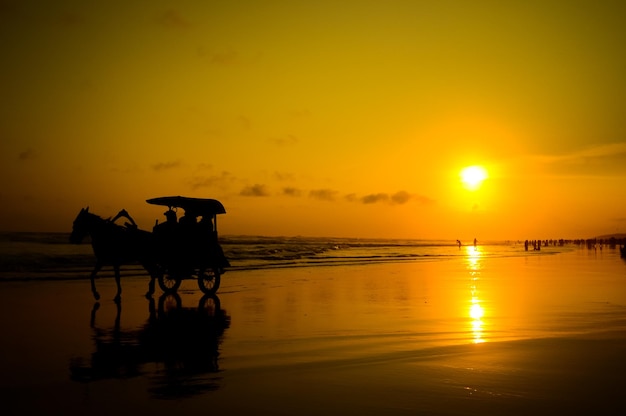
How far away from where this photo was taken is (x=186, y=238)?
20328 mm

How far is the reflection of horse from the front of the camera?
26.7ft

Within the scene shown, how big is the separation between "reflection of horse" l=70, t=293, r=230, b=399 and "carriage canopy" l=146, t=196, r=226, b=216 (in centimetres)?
528

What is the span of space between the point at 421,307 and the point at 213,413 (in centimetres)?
1105

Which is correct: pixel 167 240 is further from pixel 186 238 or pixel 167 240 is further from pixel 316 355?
pixel 316 355

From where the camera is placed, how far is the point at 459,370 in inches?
339

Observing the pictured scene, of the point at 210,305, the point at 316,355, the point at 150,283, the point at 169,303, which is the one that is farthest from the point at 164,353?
the point at 150,283

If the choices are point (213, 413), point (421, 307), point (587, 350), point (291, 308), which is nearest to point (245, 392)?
point (213, 413)

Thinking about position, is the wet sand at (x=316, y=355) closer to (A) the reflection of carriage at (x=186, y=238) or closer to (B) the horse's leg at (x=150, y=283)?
(B) the horse's leg at (x=150, y=283)

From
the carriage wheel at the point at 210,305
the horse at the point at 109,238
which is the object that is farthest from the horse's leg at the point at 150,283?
the carriage wheel at the point at 210,305

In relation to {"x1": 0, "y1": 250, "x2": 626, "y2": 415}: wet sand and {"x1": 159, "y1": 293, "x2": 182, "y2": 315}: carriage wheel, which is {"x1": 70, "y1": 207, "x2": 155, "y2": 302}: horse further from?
{"x1": 0, "y1": 250, "x2": 626, "y2": 415}: wet sand

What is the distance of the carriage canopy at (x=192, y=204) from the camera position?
1992cm

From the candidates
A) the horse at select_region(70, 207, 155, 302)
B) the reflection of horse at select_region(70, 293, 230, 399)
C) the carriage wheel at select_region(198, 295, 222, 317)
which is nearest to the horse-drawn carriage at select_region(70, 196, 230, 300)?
the horse at select_region(70, 207, 155, 302)

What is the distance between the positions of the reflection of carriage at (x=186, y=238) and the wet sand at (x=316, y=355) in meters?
1.82

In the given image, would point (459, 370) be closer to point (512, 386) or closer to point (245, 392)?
point (512, 386)
